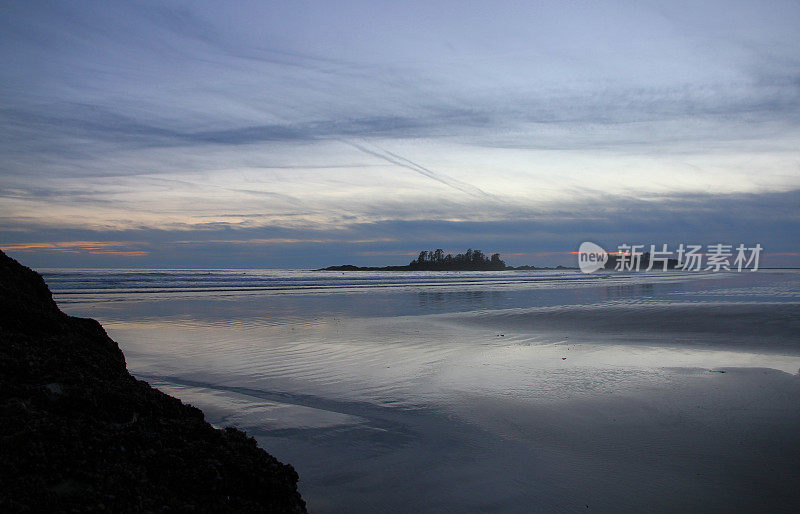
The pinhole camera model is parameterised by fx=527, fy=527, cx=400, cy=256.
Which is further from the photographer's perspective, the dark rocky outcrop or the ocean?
the ocean

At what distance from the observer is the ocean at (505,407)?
463 cm

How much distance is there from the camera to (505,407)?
7082 mm

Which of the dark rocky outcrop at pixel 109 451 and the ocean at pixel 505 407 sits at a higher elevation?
the dark rocky outcrop at pixel 109 451

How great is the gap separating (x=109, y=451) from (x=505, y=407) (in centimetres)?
486

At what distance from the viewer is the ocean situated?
4.63 m

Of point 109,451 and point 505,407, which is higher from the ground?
point 109,451

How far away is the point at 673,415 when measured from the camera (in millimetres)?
6746

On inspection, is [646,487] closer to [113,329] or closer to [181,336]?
[181,336]

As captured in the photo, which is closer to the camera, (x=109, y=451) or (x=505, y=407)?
(x=109, y=451)

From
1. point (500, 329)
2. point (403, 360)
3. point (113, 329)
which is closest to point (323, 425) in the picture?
point (403, 360)

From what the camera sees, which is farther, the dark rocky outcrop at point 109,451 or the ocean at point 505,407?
the ocean at point 505,407

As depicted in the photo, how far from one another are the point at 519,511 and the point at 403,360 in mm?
6236

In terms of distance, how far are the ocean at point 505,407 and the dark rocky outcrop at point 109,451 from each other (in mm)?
737

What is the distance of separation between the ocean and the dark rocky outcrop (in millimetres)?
737
